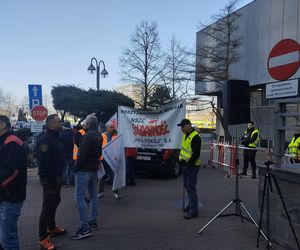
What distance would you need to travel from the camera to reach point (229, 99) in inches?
284

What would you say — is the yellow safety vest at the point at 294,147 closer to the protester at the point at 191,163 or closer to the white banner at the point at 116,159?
the protester at the point at 191,163

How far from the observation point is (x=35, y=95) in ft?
51.8

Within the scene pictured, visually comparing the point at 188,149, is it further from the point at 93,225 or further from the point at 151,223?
the point at 93,225

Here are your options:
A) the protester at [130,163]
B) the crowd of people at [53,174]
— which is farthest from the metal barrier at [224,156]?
the crowd of people at [53,174]

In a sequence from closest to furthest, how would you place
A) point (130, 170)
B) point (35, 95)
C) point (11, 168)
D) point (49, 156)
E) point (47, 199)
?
point (11, 168), point (49, 156), point (47, 199), point (130, 170), point (35, 95)

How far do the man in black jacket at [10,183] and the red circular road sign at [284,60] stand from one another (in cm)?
397

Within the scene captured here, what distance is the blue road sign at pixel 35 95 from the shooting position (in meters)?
15.7

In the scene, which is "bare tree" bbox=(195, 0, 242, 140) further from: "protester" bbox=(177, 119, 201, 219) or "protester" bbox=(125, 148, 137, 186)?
"protester" bbox=(177, 119, 201, 219)

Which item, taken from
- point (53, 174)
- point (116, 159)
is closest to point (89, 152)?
point (53, 174)

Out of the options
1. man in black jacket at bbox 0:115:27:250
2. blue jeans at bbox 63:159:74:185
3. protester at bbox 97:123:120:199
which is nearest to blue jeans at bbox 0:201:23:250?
man in black jacket at bbox 0:115:27:250

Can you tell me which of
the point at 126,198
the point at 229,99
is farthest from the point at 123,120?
the point at 229,99

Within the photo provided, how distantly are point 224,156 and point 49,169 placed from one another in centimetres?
1072

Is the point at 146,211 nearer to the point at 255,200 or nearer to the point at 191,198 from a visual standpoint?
the point at 191,198

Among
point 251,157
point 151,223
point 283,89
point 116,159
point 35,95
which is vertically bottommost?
point 151,223
